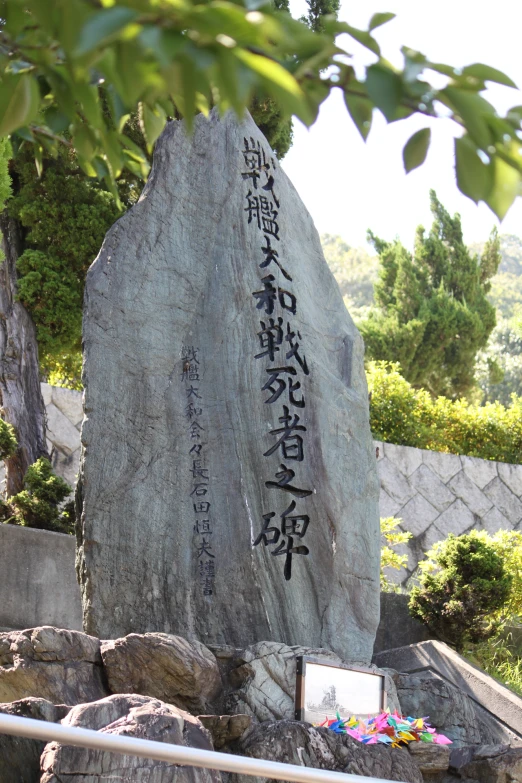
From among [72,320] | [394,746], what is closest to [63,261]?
[72,320]

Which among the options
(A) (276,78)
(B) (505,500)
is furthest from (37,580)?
(B) (505,500)

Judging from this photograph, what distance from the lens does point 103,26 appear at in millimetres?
1391

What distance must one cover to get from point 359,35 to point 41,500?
6038 mm

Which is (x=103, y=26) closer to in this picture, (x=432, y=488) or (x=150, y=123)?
(x=150, y=123)

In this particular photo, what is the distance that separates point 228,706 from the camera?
448cm

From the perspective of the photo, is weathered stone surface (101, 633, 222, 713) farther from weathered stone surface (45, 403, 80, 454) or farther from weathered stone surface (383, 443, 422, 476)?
weathered stone surface (383, 443, 422, 476)

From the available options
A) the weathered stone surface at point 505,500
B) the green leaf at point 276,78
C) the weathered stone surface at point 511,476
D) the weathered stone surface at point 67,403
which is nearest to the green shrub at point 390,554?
the weathered stone surface at point 505,500

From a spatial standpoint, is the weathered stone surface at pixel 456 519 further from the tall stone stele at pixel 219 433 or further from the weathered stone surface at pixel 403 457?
the tall stone stele at pixel 219 433

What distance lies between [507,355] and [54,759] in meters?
29.4

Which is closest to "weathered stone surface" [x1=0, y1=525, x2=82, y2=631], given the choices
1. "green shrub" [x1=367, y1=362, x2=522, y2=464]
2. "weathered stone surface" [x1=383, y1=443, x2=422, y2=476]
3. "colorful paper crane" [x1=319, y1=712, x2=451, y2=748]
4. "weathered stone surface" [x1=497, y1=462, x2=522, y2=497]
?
"colorful paper crane" [x1=319, y1=712, x2=451, y2=748]

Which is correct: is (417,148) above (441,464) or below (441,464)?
below

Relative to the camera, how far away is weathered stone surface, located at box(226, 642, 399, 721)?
451cm

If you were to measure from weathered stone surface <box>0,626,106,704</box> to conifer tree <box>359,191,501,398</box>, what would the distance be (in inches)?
449

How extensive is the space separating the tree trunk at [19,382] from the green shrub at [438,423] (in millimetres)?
4357
